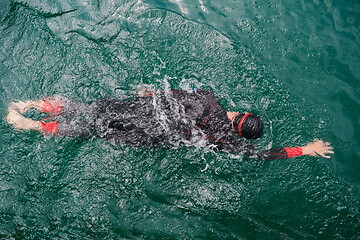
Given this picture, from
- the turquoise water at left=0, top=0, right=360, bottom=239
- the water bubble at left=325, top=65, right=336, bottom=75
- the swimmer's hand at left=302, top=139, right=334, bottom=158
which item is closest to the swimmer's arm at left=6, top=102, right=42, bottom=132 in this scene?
the turquoise water at left=0, top=0, right=360, bottom=239

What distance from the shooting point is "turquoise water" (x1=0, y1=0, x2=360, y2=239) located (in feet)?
14.7

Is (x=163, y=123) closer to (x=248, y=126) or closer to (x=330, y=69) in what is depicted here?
(x=248, y=126)

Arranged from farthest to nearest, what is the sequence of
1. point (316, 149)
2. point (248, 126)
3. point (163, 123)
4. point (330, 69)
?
point (330, 69)
point (316, 149)
point (163, 123)
point (248, 126)

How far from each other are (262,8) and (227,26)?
119 cm

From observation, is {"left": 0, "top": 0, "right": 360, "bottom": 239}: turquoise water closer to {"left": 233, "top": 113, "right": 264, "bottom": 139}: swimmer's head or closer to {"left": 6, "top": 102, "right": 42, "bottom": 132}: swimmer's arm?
{"left": 6, "top": 102, "right": 42, "bottom": 132}: swimmer's arm

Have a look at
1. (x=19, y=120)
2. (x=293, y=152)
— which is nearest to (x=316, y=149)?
(x=293, y=152)

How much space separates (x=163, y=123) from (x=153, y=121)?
181 millimetres

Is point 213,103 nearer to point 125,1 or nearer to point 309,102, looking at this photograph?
point 309,102

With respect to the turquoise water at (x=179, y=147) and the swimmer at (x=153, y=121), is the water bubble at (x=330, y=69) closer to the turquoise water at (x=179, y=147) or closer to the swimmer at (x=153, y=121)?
the turquoise water at (x=179, y=147)

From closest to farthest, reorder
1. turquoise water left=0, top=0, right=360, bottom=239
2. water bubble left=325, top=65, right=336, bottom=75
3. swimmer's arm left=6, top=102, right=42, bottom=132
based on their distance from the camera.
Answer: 1. swimmer's arm left=6, top=102, right=42, bottom=132
2. turquoise water left=0, top=0, right=360, bottom=239
3. water bubble left=325, top=65, right=336, bottom=75

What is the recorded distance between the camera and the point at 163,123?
13.6 ft

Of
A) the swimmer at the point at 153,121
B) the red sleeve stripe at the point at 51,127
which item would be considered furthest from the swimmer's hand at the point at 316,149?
the red sleeve stripe at the point at 51,127

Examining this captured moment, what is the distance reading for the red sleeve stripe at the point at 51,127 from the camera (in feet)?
13.6

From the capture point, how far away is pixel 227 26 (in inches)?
240
